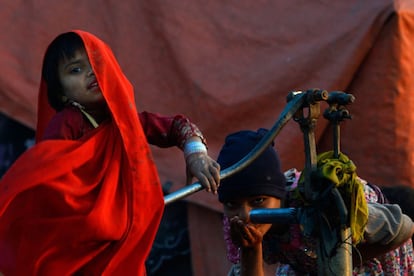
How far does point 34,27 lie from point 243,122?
3.39ft

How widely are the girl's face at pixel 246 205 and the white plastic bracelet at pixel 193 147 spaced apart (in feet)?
1.30

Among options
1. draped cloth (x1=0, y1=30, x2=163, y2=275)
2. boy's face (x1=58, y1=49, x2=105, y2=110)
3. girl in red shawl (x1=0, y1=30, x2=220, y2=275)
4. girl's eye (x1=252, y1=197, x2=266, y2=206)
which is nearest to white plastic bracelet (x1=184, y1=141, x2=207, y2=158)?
Result: girl in red shawl (x1=0, y1=30, x2=220, y2=275)

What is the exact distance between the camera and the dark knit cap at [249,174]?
2.78m

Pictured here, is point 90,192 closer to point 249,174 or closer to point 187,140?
point 187,140

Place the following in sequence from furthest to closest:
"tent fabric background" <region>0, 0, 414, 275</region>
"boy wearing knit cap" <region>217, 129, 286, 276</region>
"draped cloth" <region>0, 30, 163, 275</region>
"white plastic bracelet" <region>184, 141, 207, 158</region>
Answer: "tent fabric background" <region>0, 0, 414, 275</region>
"boy wearing knit cap" <region>217, 129, 286, 276</region>
"white plastic bracelet" <region>184, 141, 207, 158</region>
"draped cloth" <region>0, 30, 163, 275</region>

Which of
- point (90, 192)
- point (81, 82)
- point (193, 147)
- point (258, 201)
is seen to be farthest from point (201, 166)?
point (258, 201)

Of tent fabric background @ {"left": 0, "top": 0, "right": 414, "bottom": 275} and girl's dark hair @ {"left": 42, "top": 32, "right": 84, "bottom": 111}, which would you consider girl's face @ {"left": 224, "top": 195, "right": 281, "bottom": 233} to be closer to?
girl's dark hair @ {"left": 42, "top": 32, "right": 84, "bottom": 111}

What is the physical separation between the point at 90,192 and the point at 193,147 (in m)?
0.30

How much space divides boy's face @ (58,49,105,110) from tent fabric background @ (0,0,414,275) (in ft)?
5.89

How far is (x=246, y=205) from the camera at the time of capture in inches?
110

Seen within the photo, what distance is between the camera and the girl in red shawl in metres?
2.14

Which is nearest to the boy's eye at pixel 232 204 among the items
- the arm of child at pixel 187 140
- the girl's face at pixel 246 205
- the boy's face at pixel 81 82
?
the girl's face at pixel 246 205

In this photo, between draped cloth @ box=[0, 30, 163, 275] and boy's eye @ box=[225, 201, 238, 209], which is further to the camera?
boy's eye @ box=[225, 201, 238, 209]

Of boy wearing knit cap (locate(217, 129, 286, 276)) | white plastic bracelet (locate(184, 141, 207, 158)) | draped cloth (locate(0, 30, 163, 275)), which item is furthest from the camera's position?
boy wearing knit cap (locate(217, 129, 286, 276))
